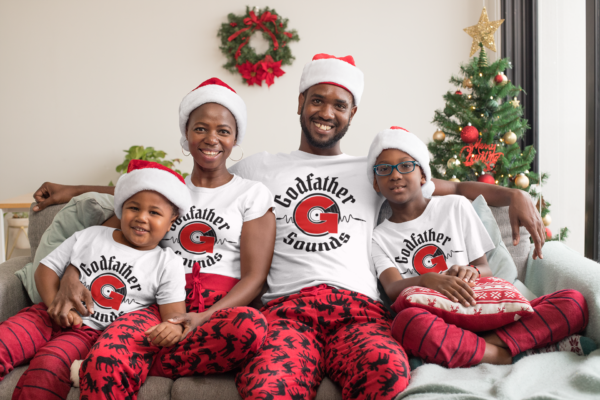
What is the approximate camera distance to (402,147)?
5.09 feet

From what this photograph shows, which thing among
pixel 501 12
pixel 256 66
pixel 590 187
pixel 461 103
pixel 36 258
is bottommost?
pixel 36 258

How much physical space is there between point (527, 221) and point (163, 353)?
120 cm

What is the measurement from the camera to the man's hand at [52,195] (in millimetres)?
1717

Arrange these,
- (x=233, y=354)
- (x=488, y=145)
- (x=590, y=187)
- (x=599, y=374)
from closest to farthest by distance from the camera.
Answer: (x=599, y=374)
(x=233, y=354)
(x=488, y=145)
(x=590, y=187)

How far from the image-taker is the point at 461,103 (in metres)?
2.37

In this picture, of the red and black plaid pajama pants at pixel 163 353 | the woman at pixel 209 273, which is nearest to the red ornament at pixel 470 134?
the woman at pixel 209 273

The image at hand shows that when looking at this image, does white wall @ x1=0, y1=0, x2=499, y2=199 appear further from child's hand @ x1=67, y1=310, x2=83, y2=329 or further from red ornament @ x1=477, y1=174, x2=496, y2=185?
child's hand @ x1=67, y1=310, x2=83, y2=329

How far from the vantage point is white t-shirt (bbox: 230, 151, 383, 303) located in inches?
58.4

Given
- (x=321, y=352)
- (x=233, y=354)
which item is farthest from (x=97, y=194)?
(x=321, y=352)

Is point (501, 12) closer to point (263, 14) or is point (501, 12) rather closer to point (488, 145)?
point (488, 145)

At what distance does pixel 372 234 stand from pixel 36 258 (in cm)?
118

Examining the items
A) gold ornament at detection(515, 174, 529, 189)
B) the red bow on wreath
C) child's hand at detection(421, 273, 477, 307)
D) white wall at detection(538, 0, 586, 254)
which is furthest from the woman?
the red bow on wreath

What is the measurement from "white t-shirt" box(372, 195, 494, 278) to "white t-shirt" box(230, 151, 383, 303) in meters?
0.08

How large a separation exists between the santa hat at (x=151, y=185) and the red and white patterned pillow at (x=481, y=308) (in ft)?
2.55
